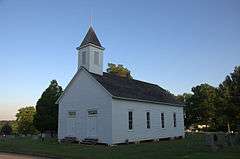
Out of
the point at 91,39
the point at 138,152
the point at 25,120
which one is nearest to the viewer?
the point at 138,152

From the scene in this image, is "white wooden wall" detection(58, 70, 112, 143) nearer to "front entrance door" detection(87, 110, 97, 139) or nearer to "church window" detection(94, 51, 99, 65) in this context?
"front entrance door" detection(87, 110, 97, 139)

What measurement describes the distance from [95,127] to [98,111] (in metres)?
1.57

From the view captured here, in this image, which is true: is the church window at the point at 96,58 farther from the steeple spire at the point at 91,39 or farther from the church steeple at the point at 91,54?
the steeple spire at the point at 91,39

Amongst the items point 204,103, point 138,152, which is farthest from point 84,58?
point 204,103

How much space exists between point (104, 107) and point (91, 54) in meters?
6.72

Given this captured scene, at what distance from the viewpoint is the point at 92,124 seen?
29297 millimetres

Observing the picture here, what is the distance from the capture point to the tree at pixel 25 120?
80938 millimetres

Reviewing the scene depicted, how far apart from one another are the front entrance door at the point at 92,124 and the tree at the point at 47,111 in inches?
522

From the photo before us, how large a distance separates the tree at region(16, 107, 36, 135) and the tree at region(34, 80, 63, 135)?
38470 millimetres

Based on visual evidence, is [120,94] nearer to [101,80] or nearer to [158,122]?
[101,80]

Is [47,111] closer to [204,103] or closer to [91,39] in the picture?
[91,39]

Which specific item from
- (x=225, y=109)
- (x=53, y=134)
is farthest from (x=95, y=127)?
(x=53, y=134)

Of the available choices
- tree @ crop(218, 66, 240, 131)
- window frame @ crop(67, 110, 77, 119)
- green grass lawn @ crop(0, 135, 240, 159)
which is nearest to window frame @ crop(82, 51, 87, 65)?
window frame @ crop(67, 110, 77, 119)

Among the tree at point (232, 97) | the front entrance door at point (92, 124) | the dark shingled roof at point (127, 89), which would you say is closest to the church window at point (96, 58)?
the dark shingled roof at point (127, 89)
